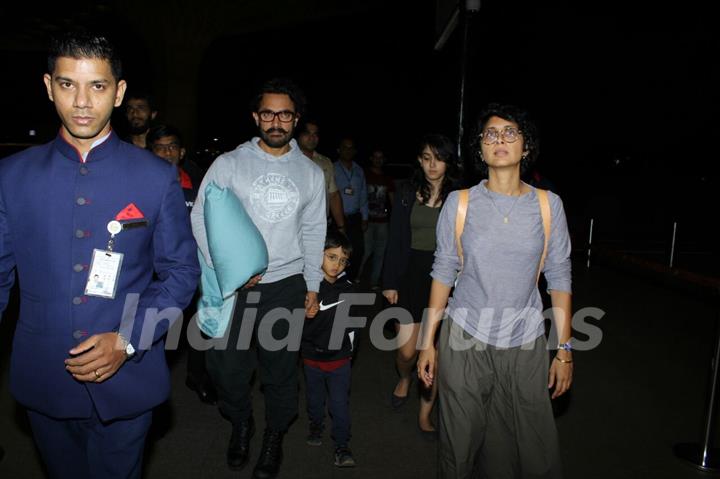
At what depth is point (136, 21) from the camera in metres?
12.1

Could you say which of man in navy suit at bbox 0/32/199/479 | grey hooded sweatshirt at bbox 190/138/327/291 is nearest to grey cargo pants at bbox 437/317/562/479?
grey hooded sweatshirt at bbox 190/138/327/291

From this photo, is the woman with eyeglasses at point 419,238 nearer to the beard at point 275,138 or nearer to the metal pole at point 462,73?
the beard at point 275,138

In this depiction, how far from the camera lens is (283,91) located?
3.51 m

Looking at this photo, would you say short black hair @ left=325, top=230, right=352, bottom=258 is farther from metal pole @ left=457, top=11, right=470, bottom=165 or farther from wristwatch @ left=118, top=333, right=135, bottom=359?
metal pole @ left=457, top=11, right=470, bottom=165

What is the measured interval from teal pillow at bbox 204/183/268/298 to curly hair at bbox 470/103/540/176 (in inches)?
50.1

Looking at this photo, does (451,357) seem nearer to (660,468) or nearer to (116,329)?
(116,329)

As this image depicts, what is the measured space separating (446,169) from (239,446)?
2358mm

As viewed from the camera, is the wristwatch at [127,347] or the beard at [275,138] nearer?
the wristwatch at [127,347]

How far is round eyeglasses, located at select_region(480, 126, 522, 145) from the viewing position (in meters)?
2.85

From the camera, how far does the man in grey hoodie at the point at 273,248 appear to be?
3406 millimetres

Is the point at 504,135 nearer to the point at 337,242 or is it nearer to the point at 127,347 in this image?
the point at 337,242

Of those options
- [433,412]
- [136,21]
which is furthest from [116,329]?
[136,21]

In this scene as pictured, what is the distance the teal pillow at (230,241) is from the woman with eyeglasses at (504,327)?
1074mm

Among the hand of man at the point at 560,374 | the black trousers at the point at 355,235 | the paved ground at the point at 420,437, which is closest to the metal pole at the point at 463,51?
the black trousers at the point at 355,235
